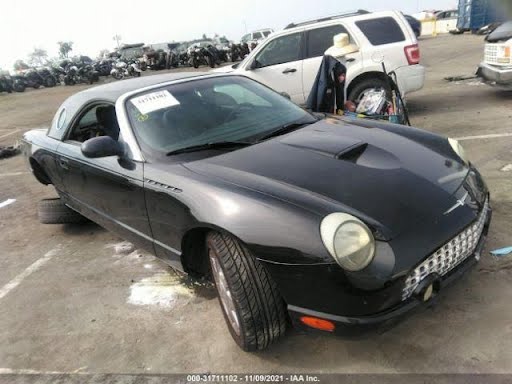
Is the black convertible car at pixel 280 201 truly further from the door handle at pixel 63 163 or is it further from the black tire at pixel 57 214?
the black tire at pixel 57 214

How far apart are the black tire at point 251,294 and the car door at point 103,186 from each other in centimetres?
89

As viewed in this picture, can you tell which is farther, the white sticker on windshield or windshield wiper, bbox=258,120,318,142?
the white sticker on windshield

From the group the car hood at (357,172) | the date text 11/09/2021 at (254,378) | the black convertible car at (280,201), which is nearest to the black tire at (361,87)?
the black convertible car at (280,201)

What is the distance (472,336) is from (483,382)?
1.09 ft

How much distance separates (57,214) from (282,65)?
4.47m

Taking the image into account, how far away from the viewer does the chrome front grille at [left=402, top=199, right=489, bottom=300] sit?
83.1 inches

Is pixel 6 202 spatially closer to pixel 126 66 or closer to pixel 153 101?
pixel 153 101

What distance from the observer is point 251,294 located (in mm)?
2266

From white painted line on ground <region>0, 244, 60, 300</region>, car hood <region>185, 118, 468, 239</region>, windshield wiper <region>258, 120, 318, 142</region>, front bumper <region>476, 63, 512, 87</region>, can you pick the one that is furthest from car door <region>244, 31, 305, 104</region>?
car hood <region>185, 118, 468, 239</region>

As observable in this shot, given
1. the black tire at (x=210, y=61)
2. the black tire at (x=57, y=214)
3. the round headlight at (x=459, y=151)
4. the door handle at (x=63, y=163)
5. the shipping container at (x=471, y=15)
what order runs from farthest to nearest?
the shipping container at (x=471, y=15), the black tire at (x=210, y=61), the black tire at (x=57, y=214), the door handle at (x=63, y=163), the round headlight at (x=459, y=151)

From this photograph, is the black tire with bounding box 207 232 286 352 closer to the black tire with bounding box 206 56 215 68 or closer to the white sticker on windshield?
the white sticker on windshield

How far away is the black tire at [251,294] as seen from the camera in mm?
2256

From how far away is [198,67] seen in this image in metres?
25.8

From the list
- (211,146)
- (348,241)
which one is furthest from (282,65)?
(348,241)
